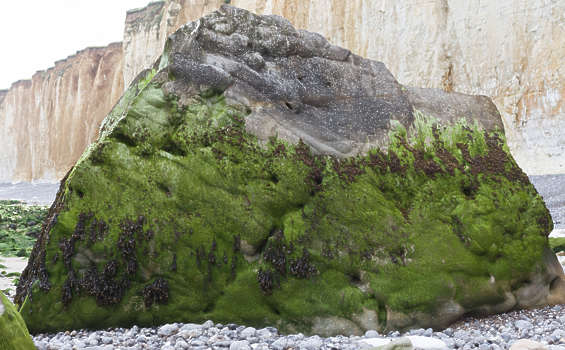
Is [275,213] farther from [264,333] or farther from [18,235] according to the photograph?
[18,235]

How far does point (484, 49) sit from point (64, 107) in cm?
4363


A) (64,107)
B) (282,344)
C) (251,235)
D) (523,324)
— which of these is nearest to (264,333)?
(282,344)

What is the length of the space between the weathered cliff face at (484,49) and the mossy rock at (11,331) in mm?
19074

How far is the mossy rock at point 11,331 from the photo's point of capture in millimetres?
2689

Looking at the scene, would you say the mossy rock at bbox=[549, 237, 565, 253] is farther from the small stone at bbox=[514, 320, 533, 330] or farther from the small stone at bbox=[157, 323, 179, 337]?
the small stone at bbox=[157, 323, 179, 337]

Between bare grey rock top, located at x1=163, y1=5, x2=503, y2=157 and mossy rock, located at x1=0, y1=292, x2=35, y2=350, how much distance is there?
8.64 ft

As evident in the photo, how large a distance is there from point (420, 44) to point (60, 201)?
69.8 ft

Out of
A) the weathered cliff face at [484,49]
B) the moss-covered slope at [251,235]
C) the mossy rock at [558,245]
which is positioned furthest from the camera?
the weathered cliff face at [484,49]

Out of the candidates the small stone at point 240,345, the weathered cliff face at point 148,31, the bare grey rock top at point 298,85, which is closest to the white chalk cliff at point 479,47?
the weathered cliff face at point 148,31

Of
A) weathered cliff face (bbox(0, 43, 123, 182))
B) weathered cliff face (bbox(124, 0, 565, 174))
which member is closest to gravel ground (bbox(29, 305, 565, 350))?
weathered cliff face (bbox(124, 0, 565, 174))

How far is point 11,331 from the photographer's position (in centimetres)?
275

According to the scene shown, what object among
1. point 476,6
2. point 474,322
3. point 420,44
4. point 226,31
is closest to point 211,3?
point 420,44

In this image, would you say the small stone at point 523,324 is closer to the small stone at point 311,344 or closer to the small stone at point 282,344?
the small stone at point 311,344

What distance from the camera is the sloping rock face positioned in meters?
4.11
